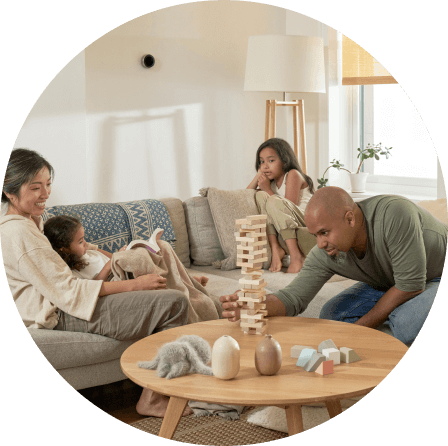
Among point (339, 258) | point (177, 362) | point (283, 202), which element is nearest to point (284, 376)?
point (177, 362)

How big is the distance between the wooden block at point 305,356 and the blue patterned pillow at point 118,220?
4.44 ft

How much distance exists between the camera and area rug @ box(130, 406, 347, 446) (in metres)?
1.75

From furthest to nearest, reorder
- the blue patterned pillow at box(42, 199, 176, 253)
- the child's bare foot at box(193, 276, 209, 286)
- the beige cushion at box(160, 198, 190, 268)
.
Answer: the beige cushion at box(160, 198, 190, 268) → the blue patterned pillow at box(42, 199, 176, 253) → the child's bare foot at box(193, 276, 209, 286)

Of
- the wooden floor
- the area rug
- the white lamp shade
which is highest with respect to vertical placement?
the white lamp shade

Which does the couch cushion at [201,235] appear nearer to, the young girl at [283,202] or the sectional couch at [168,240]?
the sectional couch at [168,240]

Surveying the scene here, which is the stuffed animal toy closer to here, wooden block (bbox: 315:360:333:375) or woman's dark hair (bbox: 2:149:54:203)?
wooden block (bbox: 315:360:333:375)

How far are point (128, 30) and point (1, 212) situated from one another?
2.03 metres

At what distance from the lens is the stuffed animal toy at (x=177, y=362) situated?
4.12ft

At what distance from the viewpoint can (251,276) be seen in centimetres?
151

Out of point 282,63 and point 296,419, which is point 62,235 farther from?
point 282,63

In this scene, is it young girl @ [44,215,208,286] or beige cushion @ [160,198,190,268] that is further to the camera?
beige cushion @ [160,198,190,268]

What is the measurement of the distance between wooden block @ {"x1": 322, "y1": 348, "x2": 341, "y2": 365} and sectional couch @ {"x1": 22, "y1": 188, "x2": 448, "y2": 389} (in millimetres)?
657

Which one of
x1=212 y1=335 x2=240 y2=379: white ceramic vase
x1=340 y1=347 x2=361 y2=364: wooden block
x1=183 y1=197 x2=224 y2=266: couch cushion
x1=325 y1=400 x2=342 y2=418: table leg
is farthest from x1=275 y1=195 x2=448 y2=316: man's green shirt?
x1=183 y1=197 x2=224 y2=266: couch cushion

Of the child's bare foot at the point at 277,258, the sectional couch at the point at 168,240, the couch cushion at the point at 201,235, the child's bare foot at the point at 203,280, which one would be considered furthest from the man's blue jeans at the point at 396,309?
the couch cushion at the point at 201,235
